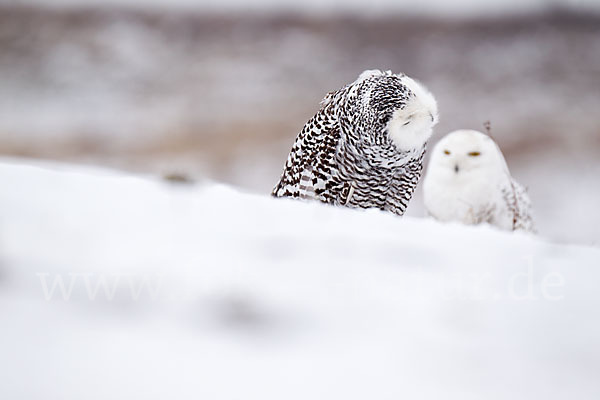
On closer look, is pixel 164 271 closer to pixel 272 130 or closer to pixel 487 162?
pixel 487 162

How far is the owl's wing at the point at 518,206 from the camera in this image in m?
2.20

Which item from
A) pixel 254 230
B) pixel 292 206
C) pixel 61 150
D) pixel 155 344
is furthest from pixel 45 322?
pixel 61 150

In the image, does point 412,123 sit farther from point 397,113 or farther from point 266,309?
point 266,309

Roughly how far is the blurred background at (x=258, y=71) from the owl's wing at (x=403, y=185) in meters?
3.98

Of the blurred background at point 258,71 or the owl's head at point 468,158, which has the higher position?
the blurred background at point 258,71

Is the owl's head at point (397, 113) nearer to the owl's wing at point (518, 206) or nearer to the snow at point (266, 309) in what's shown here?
the owl's wing at point (518, 206)

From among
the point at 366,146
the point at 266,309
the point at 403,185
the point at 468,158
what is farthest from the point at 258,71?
the point at 266,309

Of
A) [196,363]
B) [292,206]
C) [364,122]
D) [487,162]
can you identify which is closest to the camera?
[196,363]

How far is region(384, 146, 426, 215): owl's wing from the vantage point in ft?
6.66

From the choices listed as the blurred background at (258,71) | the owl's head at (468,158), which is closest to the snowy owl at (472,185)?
the owl's head at (468,158)

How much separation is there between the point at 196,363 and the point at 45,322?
22cm

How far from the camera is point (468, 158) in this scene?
7.33ft

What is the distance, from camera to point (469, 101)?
21.0 feet

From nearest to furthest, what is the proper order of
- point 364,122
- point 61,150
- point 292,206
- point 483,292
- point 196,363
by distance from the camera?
point 196,363 < point 483,292 < point 292,206 < point 364,122 < point 61,150
